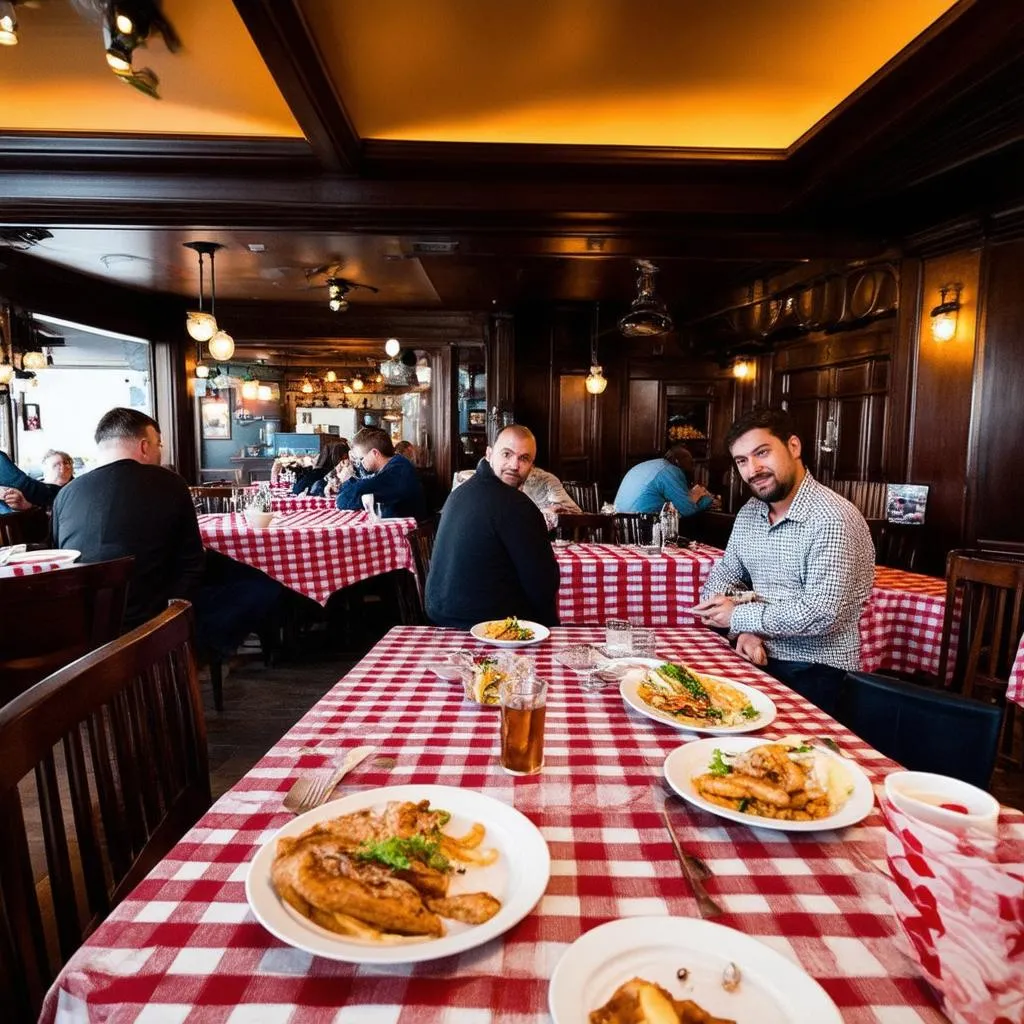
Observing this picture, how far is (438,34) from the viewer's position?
3096 millimetres

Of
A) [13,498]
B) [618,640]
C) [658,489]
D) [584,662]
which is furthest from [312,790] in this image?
[13,498]

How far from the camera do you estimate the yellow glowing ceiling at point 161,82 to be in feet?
9.88

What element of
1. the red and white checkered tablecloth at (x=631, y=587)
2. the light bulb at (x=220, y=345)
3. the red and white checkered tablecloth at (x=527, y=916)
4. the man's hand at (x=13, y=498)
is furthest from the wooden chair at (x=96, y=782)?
the man's hand at (x=13, y=498)

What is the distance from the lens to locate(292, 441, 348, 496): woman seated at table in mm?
6938

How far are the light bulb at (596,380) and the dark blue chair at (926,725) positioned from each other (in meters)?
6.69

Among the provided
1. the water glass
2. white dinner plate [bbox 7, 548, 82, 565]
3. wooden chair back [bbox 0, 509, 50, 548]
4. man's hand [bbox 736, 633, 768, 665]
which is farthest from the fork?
wooden chair back [bbox 0, 509, 50, 548]

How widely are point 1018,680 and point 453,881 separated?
8.09 ft

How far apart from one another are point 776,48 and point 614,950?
4.03 metres

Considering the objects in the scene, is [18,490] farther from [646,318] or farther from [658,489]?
[646,318]

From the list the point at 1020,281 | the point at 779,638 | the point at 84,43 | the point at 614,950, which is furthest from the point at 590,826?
the point at 1020,281

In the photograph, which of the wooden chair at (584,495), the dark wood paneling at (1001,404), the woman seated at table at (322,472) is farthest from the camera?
the wooden chair at (584,495)

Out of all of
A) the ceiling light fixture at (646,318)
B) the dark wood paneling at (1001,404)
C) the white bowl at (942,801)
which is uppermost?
the ceiling light fixture at (646,318)

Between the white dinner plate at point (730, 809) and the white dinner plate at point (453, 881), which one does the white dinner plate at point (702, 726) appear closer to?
the white dinner plate at point (730, 809)

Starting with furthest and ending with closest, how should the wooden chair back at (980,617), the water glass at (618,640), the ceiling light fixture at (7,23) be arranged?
1. the ceiling light fixture at (7,23)
2. the wooden chair back at (980,617)
3. the water glass at (618,640)
